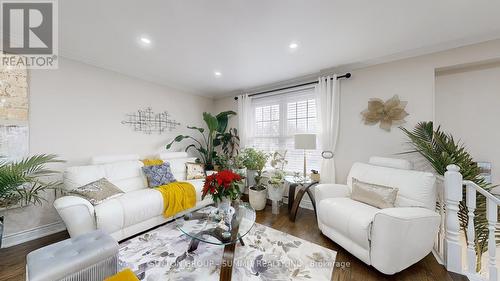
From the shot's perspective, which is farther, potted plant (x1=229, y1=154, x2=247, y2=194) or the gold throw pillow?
potted plant (x1=229, y1=154, x2=247, y2=194)

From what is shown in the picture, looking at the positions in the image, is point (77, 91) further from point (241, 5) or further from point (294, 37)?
point (294, 37)

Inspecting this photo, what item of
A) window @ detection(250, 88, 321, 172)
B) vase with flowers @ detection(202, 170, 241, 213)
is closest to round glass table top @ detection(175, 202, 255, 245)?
vase with flowers @ detection(202, 170, 241, 213)

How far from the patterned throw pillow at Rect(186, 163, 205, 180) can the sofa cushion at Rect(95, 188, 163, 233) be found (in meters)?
0.81

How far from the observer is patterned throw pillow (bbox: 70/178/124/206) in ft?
6.64

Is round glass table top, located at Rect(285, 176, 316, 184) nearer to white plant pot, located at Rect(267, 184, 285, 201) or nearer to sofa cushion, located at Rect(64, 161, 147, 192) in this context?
white plant pot, located at Rect(267, 184, 285, 201)

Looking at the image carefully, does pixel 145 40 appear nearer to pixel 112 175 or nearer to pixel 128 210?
pixel 112 175

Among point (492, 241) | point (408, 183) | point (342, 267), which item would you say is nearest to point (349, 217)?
point (342, 267)

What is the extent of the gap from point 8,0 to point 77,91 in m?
1.21

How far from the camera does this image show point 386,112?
2.54m

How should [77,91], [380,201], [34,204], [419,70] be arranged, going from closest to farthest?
[380,201]
[34,204]
[419,70]
[77,91]

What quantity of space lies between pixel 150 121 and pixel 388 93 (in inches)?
160

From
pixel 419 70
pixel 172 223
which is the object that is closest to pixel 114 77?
pixel 172 223

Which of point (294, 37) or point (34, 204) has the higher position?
point (294, 37)

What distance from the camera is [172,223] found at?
2572mm
